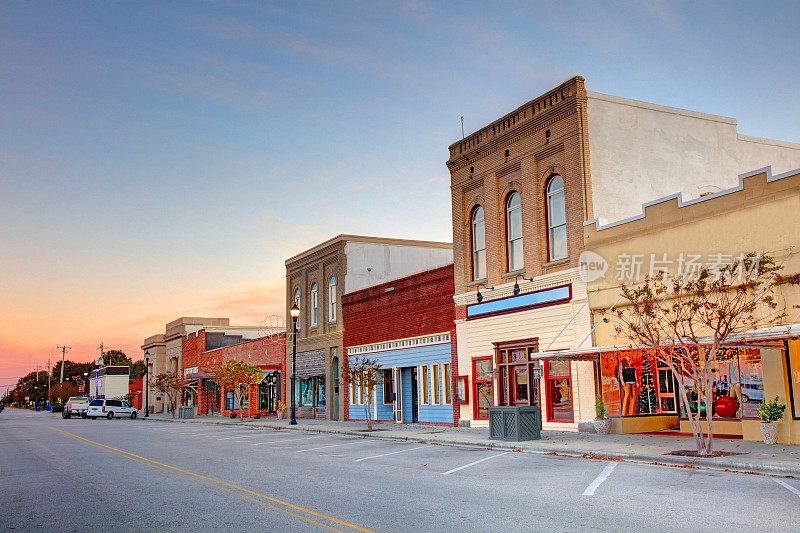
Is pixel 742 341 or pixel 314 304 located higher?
pixel 314 304

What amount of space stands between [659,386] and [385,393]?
1490 cm

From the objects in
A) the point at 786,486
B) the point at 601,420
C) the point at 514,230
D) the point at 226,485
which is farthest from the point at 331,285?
the point at 786,486

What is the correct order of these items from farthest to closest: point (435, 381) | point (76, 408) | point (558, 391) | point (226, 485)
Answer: point (76, 408)
point (435, 381)
point (558, 391)
point (226, 485)

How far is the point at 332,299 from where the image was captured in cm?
4044

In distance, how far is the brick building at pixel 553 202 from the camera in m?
23.9

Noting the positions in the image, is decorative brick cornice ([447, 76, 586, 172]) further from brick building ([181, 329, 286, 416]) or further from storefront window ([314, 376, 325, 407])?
brick building ([181, 329, 286, 416])

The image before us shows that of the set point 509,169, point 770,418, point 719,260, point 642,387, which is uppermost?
point 509,169

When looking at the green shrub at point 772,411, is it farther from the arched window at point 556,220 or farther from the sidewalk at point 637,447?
the arched window at point 556,220

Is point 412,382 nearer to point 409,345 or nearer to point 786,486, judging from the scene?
point 409,345

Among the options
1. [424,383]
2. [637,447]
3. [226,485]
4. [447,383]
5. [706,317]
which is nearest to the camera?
[226,485]

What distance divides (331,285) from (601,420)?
21410 millimetres

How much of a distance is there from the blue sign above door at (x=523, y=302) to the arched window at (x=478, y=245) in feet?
4.73

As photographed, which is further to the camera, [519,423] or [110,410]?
[110,410]

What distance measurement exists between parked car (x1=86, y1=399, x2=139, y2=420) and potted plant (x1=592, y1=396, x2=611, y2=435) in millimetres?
43355
